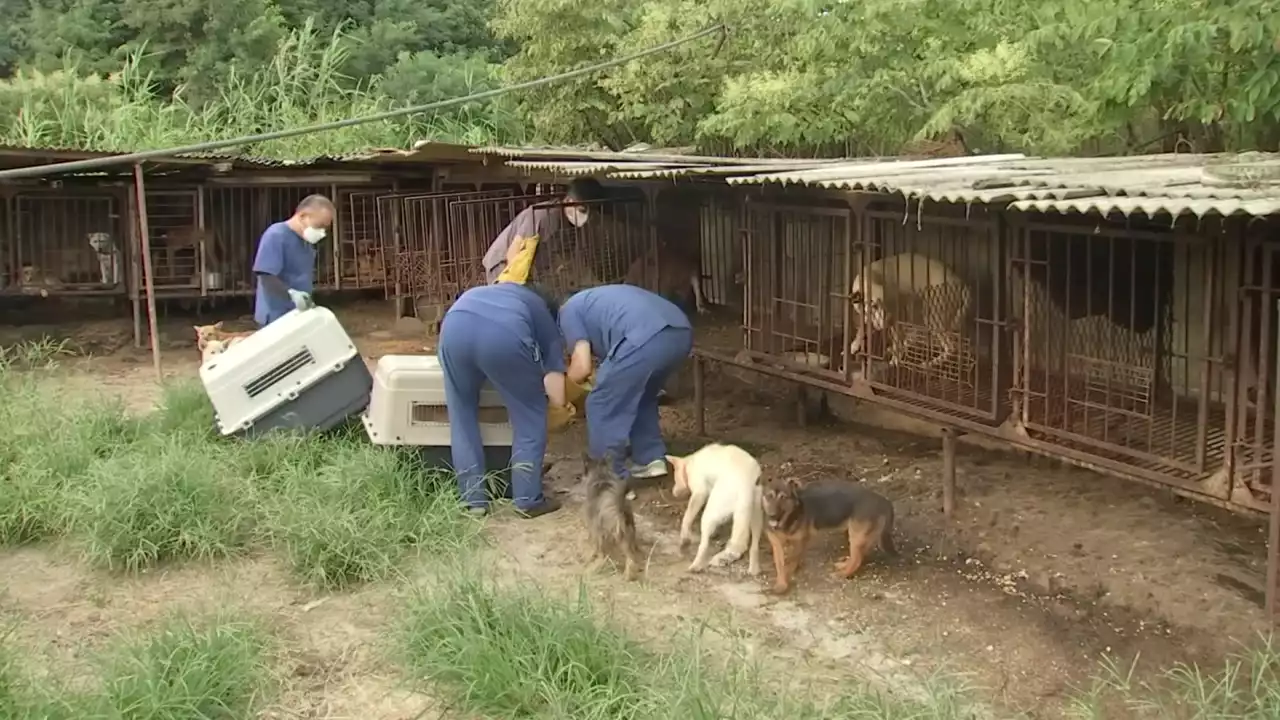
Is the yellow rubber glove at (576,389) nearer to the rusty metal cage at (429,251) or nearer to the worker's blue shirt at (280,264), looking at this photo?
the worker's blue shirt at (280,264)

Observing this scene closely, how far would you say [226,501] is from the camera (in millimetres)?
6559

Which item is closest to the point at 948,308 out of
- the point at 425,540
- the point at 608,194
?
the point at 425,540

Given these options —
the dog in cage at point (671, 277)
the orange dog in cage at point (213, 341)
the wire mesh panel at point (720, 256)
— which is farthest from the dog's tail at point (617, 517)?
the wire mesh panel at point (720, 256)

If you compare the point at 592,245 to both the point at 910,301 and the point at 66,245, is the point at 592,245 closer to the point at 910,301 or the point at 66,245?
the point at 910,301

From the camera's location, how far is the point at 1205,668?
476 cm

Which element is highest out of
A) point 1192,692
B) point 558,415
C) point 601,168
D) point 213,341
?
point 601,168

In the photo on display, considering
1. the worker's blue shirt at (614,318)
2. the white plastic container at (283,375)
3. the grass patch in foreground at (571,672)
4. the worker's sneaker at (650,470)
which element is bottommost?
the worker's sneaker at (650,470)

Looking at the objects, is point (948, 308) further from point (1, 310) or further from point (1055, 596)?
point (1, 310)

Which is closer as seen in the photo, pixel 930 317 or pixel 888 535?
pixel 888 535

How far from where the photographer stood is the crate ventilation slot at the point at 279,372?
7.38 m

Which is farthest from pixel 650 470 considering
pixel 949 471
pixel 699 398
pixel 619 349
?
pixel 949 471

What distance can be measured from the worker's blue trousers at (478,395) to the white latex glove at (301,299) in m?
1.81

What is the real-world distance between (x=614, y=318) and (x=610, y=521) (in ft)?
5.41

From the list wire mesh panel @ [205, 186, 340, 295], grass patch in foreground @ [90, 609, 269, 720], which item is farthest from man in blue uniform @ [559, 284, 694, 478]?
wire mesh panel @ [205, 186, 340, 295]
